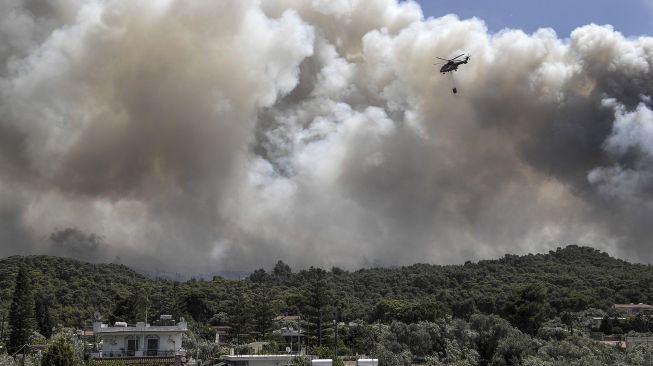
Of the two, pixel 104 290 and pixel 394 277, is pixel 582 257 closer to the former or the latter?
pixel 394 277

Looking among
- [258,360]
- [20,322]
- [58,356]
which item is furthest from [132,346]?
[58,356]

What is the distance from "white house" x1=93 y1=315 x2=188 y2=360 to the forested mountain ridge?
18.0m

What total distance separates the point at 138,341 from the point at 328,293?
22752 mm

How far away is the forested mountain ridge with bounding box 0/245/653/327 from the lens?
87.2 m

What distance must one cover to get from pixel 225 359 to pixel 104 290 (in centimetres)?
7212

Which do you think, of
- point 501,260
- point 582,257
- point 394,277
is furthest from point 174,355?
point 582,257

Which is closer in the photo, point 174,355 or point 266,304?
point 174,355

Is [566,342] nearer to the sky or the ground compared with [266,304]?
nearer to the ground

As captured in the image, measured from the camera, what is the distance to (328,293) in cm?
7656

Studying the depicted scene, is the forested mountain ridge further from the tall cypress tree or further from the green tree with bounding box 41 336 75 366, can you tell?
the green tree with bounding box 41 336 75 366

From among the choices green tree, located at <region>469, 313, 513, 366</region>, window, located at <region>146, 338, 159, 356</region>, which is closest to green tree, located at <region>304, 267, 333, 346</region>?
green tree, located at <region>469, 313, 513, 366</region>

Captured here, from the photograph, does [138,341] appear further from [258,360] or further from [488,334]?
[488,334]

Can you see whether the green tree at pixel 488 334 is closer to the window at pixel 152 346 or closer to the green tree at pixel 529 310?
the green tree at pixel 529 310

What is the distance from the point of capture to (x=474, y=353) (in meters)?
66.7
